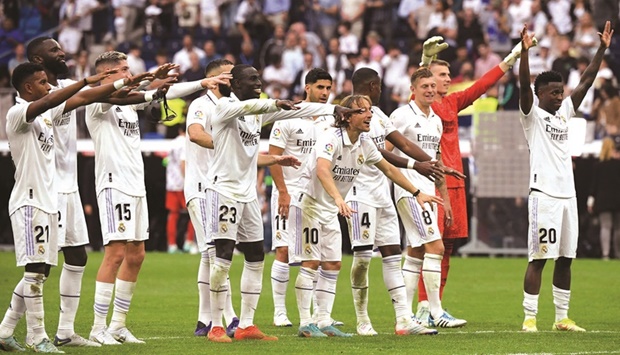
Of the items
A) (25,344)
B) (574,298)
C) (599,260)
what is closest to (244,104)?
(25,344)

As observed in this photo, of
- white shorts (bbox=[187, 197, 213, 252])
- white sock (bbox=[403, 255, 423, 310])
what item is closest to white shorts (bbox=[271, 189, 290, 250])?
white shorts (bbox=[187, 197, 213, 252])

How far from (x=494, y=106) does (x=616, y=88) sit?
2.54 meters

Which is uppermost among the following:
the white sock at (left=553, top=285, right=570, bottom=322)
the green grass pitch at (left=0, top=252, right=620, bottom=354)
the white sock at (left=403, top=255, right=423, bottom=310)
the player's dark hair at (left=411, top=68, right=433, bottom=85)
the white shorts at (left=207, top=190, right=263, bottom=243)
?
the player's dark hair at (left=411, top=68, right=433, bottom=85)

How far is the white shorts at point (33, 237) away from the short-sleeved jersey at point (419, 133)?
166 inches

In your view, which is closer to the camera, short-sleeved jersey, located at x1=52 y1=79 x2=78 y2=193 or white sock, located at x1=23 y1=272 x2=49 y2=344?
white sock, located at x1=23 y1=272 x2=49 y2=344

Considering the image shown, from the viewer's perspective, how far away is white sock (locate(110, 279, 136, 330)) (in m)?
11.9

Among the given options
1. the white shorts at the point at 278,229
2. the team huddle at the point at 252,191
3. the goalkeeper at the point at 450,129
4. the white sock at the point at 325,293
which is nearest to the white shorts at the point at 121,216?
the team huddle at the point at 252,191

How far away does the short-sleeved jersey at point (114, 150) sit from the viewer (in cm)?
1180

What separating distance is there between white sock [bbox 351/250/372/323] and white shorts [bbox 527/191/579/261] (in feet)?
5.89

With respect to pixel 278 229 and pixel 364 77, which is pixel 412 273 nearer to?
pixel 278 229

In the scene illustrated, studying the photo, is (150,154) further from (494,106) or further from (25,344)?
(25,344)

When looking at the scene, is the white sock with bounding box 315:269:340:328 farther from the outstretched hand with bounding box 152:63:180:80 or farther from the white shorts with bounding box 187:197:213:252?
the outstretched hand with bounding box 152:63:180:80

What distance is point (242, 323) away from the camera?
1211cm

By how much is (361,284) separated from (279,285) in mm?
1697
